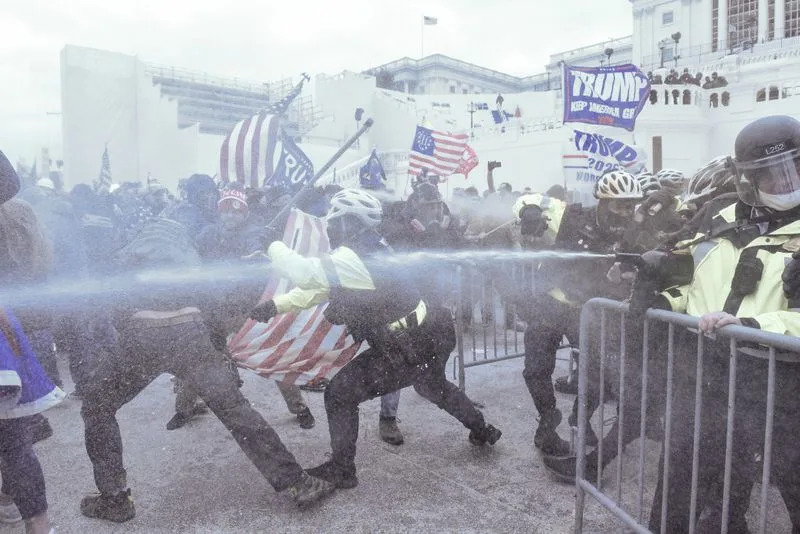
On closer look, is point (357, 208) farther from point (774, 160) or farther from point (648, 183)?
point (648, 183)

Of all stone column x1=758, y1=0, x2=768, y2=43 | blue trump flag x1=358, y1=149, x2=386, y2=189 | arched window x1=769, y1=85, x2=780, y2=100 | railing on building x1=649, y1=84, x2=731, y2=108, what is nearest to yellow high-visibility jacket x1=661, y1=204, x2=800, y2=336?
blue trump flag x1=358, y1=149, x2=386, y2=189

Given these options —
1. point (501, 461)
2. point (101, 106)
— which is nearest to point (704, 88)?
point (501, 461)

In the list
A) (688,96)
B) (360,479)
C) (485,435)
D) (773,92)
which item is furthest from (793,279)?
(773,92)

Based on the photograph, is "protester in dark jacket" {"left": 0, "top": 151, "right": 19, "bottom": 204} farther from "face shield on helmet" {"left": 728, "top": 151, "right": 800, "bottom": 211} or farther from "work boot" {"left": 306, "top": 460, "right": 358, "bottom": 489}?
"face shield on helmet" {"left": 728, "top": 151, "right": 800, "bottom": 211}

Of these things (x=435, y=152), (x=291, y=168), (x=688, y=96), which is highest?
(x=688, y=96)

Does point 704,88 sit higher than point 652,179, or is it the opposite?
point 704,88

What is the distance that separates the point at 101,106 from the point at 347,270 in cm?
3512

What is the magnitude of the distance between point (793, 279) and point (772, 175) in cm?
48

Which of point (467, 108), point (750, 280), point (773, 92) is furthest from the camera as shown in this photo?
point (467, 108)

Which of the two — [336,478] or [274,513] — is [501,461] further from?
[274,513]

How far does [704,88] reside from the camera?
2194cm

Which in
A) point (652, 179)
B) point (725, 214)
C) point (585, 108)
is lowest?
point (725, 214)

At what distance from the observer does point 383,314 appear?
3.78m

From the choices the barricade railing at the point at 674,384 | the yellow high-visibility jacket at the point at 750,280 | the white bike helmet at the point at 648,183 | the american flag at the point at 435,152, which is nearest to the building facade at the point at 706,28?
the american flag at the point at 435,152
